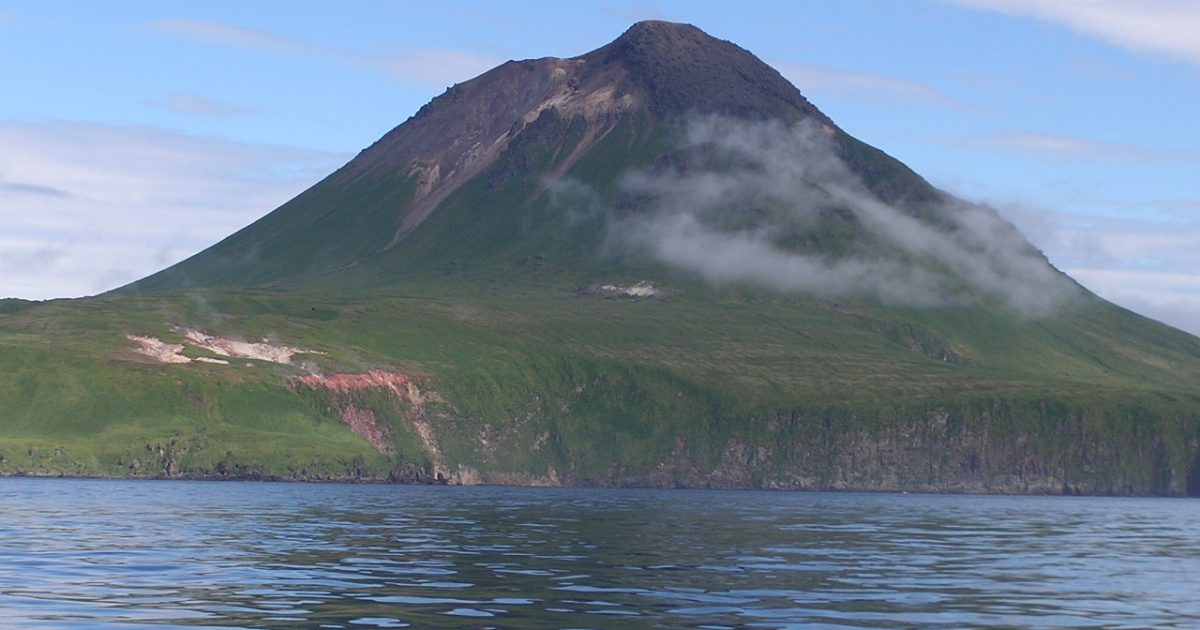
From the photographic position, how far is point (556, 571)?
7194cm

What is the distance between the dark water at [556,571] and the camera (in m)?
55.7

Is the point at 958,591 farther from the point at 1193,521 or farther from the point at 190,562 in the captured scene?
the point at 1193,521

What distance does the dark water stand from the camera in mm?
55719

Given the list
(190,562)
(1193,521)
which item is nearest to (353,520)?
(190,562)

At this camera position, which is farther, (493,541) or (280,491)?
(280,491)

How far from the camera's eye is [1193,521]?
163m

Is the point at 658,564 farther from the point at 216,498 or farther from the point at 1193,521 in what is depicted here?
the point at 1193,521

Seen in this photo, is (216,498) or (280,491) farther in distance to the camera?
(280,491)

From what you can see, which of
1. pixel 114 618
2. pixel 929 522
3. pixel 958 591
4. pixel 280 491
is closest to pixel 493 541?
pixel 958 591

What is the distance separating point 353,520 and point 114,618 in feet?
203

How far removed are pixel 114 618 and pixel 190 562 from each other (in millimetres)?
21350

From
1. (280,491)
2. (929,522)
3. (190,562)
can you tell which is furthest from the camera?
(280,491)

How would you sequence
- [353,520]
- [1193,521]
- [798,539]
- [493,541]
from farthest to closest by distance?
[1193,521]
[353,520]
[798,539]
[493,541]

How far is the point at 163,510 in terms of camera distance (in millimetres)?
120188
